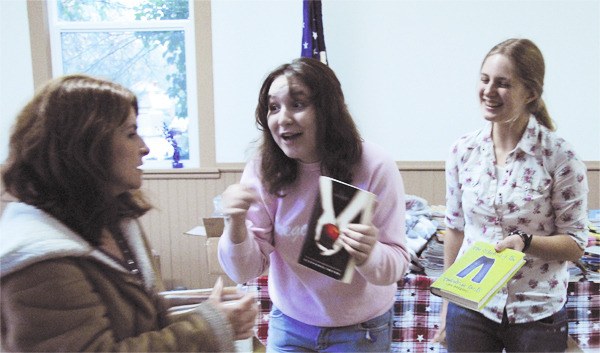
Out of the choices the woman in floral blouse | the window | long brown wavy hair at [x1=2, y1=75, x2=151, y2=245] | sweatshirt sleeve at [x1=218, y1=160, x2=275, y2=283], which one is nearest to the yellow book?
the woman in floral blouse

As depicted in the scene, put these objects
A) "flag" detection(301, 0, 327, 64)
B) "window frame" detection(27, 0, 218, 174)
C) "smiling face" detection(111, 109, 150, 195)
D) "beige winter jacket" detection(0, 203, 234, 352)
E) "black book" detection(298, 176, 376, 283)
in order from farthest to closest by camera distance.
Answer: "window frame" detection(27, 0, 218, 174)
"flag" detection(301, 0, 327, 64)
"black book" detection(298, 176, 376, 283)
"smiling face" detection(111, 109, 150, 195)
"beige winter jacket" detection(0, 203, 234, 352)

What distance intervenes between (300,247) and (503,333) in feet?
2.07

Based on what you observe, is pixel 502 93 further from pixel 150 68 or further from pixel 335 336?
pixel 150 68

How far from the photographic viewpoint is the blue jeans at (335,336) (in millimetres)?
1146

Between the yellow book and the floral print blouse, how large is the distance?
0.24 ft

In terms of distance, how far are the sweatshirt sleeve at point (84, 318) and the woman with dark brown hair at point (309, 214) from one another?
0.32 m

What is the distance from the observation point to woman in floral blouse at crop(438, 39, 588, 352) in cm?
123

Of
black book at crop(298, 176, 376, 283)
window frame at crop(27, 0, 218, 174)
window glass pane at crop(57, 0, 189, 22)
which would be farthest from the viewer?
window glass pane at crop(57, 0, 189, 22)

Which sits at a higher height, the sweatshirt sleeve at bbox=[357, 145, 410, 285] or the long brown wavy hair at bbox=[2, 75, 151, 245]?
the long brown wavy hair at bbox=[2, 75, 151, 245]

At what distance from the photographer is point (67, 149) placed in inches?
29.9

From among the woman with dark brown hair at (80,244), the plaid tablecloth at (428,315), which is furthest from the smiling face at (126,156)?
the plaid tablecloth at (428,315)

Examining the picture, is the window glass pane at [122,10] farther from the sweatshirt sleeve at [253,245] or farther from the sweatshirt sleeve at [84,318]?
the sweatshirt sleeve at [84,318]

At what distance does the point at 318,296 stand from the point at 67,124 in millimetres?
681

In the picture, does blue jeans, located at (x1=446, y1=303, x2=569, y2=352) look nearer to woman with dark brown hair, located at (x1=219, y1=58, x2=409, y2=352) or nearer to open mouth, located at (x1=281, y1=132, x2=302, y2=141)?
woman with dark brown hair, located at (x1=219, y1=58, x2=409, y2=352)
